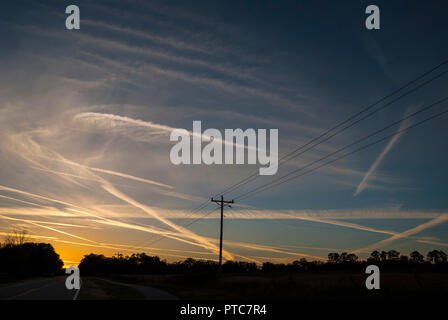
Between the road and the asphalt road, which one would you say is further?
the road

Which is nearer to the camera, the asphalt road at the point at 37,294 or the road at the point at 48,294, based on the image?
the asphalt road at the point at 37,294

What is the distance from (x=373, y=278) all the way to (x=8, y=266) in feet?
382

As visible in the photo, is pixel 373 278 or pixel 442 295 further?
pixel 373 278

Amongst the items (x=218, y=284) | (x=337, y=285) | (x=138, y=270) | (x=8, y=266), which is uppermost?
(x=337, y=285)

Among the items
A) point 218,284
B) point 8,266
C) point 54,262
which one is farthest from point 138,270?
point 218,284
